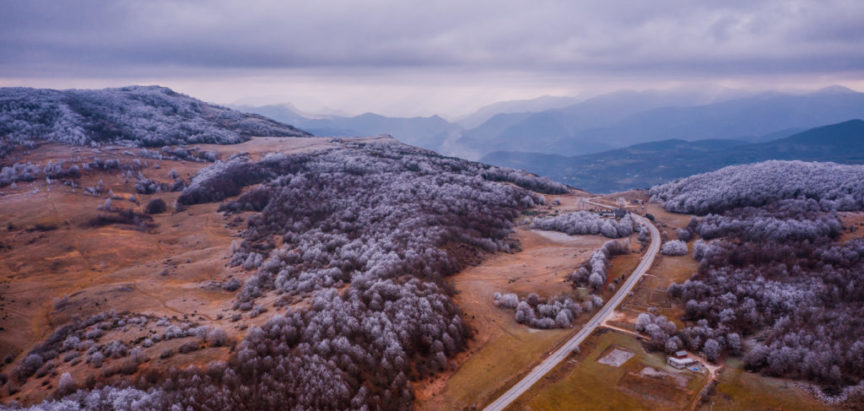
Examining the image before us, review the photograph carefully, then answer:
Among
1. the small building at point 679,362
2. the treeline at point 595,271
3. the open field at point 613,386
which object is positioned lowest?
the open field at point 613,386

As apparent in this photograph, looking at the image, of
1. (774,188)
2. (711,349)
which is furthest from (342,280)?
(774,188)

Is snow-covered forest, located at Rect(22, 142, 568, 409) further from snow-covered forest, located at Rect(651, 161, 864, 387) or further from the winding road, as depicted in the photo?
snow-covered forest, located at Rect(651, 161, 864, 387)

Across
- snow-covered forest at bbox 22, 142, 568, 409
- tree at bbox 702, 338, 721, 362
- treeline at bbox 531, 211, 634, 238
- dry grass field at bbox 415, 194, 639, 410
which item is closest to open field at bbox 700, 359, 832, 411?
tree at bbox 702, 338, 721, 362

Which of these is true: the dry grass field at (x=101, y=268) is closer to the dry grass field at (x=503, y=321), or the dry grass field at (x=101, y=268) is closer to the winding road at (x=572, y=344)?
the dry grass field at (x=503, y=321)

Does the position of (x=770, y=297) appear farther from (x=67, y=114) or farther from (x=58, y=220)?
(x=67, y=114)

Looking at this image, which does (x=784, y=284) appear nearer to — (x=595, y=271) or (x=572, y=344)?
(x=595, y=271)

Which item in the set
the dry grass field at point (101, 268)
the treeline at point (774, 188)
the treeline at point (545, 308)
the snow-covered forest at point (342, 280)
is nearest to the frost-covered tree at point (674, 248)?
the treeline at point (545, 308)

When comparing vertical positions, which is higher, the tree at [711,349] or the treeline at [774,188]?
the treeline at [774,188]

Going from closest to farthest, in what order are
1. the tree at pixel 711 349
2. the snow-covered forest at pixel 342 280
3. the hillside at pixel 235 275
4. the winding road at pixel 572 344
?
1. the snow-covered forest at pixel 342 280
2. the hillside at pixel 235 275
3. the winding road at pixel 572 344
4. the tree at pixel 711 349
